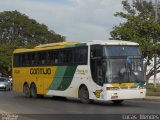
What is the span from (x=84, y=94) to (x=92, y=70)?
162cm

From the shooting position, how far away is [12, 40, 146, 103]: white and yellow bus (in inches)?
941

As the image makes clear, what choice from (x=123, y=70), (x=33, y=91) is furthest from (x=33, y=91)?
(x=123, y=70)

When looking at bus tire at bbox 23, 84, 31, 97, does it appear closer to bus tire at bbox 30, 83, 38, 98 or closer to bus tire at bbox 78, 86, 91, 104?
bus tire at bbox 30, 83, 38, 98

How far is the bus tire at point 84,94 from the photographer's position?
2542 centimetres

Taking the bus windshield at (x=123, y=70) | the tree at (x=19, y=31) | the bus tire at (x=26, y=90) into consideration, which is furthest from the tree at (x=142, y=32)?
the tree at (x=19, y=31)

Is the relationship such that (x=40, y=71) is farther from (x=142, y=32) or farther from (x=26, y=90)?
(x=142, y=32)

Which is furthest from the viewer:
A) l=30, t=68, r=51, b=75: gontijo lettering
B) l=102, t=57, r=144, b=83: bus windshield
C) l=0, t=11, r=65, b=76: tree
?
l=0, t=11, r=65, b=76: tree

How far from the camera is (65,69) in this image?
27469mm

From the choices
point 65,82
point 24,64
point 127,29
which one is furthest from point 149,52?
point 65,82

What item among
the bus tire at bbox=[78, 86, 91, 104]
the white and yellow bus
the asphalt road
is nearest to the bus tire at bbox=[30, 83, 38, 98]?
the white and yellow bus

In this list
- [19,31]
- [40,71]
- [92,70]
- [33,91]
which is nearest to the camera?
[92,70]

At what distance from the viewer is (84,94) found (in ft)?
84.5

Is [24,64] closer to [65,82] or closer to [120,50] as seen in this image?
[65,82]

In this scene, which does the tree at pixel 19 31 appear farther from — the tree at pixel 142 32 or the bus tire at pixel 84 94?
the bus tire at pixel 84 94
